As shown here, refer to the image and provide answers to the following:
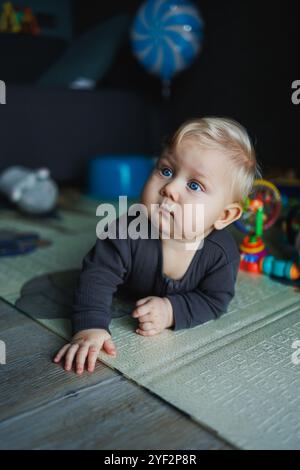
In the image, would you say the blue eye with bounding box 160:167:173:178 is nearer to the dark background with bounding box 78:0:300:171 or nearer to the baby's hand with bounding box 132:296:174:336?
the baby's hand with bounding box 132:296:174:336

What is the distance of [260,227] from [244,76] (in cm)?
126

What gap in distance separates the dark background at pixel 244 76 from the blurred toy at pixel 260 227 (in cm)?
86

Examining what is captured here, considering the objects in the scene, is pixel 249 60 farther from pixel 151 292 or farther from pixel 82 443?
pixel 82 443

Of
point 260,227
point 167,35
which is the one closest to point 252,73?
point 167,35

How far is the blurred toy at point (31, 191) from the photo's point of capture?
1626 mm

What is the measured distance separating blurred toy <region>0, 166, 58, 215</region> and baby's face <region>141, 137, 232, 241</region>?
0.95m

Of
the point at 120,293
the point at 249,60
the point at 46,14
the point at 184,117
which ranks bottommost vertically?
the point at 120,293

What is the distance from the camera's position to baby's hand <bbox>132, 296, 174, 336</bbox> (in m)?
0.76

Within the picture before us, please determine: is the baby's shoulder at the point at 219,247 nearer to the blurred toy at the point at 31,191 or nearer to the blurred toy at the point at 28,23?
the blurred toy at the point at 31,191

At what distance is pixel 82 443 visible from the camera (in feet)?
1.71

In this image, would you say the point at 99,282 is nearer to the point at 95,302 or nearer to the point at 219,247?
the point at 95,302
